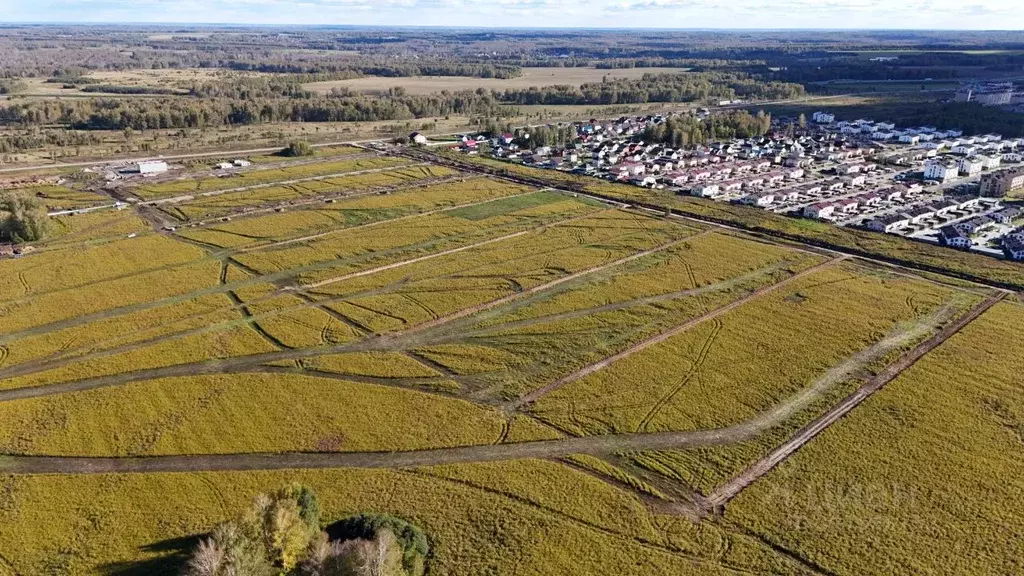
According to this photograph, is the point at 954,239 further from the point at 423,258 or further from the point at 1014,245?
the point at 423,258

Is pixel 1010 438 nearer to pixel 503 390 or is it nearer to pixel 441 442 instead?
pixel 503 390

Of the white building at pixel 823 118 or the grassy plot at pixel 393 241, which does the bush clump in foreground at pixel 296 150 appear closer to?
the grassy plot at pixel 393 241

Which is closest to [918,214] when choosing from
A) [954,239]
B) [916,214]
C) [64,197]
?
[916,214]

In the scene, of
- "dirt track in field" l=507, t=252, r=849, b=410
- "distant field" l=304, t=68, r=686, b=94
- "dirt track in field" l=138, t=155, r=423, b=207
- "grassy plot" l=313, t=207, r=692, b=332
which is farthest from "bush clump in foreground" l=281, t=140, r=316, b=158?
"distant field" l=304, t=68, r=686, b=94

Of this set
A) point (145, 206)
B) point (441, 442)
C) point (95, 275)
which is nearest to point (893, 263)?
point (441, 442)

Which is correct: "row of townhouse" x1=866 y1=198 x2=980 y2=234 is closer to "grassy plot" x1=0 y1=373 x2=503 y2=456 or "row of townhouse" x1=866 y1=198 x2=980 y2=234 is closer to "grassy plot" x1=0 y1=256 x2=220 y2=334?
"grassy plot" x1=0 y1=373 x2=503 y2=456

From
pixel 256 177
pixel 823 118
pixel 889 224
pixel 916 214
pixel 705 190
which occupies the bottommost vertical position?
pixel 889 224
